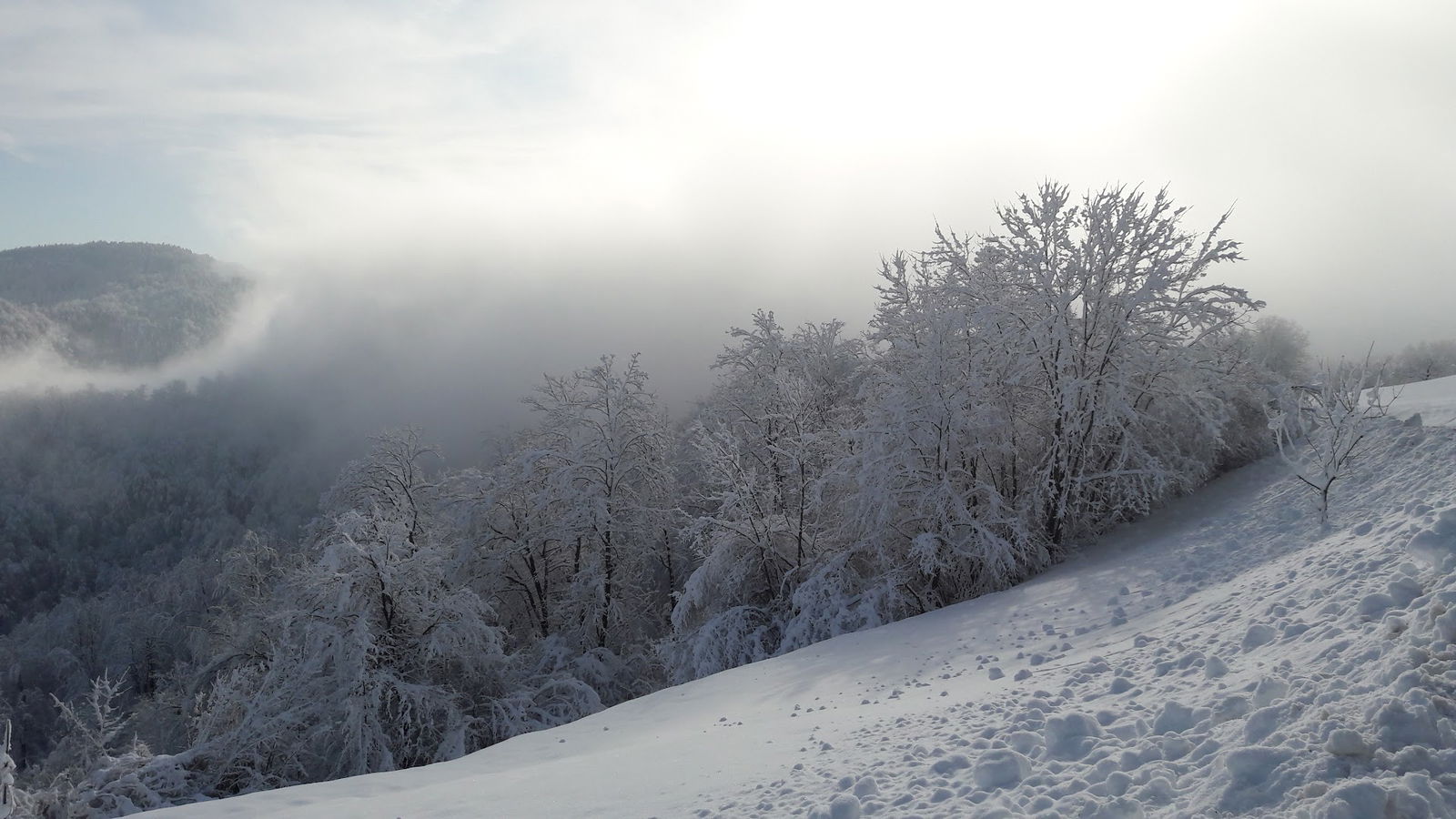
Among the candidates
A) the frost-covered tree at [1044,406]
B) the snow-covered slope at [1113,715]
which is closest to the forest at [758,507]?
the frost-covered tree at [1044,406]

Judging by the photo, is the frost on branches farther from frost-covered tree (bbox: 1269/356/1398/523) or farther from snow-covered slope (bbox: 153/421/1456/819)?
snow-covered slope (bbox: 153/421/1456/819)

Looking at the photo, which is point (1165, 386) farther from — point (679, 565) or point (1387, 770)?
point (679, 565)

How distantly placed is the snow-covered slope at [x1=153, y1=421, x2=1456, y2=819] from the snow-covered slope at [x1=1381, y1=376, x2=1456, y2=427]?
1.06m

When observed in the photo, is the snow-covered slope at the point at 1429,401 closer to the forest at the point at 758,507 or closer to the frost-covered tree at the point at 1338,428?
the frost-covered tree at the point at 1338,428

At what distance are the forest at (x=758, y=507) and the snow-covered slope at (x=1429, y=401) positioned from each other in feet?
6.07

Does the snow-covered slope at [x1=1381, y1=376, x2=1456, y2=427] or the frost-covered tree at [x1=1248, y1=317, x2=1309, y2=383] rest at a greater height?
the frost-covered tree at [x1=1248, y1=317, x2=1309, y2=383]

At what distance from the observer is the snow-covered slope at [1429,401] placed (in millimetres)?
12672

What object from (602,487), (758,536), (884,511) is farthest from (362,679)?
(884,511)

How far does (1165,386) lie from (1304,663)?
12.8 meters

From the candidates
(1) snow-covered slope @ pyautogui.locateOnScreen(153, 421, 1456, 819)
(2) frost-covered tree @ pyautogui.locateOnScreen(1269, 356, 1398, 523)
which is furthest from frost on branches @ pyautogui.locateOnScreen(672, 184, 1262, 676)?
(1) snow-covered slope @ pyautogui.locateOnScreen(153, 421, 1456, 819)

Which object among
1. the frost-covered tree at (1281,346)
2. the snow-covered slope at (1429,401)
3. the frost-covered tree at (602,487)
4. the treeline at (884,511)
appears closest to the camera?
the snow-covered slope at (1429,401)

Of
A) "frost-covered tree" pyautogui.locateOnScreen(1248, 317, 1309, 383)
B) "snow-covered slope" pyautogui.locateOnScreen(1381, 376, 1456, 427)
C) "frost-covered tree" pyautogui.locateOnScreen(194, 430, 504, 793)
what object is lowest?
"frost-covered tree" pyautogui.locateOnScreen(194, 430, 504, 793)

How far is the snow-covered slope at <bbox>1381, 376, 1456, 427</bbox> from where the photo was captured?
12.7m

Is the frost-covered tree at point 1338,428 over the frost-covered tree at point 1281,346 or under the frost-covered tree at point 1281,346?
under
